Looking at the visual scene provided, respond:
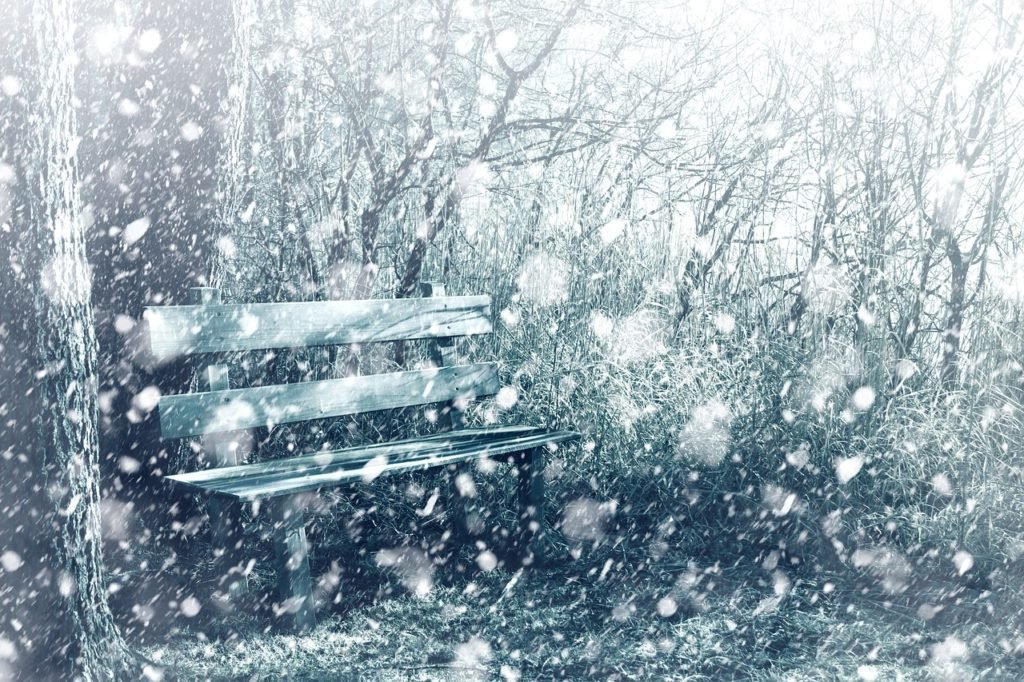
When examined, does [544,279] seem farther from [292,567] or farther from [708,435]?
[292,567]

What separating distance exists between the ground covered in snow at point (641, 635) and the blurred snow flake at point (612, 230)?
1624 millimetres

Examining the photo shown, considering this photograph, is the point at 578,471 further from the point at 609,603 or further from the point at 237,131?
the point at 237,131

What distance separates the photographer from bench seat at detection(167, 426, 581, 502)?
2.37m

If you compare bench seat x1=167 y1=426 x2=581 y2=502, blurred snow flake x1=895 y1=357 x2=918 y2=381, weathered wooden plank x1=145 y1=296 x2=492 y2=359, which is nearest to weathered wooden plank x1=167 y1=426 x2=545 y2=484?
bench seat x1=167 y1=426 x2=581 y2=502

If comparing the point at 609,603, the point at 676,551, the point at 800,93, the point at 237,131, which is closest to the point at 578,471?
the point at 676,551

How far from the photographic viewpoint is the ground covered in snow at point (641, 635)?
2402 millimetres

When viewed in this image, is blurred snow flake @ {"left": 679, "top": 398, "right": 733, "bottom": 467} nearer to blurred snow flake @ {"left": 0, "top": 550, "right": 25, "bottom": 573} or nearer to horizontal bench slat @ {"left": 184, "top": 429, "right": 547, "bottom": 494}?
horizontal bench slat @ {"left": 184, "top": 429, "right": 547, "bottom": 494}

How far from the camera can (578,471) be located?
3637 mm

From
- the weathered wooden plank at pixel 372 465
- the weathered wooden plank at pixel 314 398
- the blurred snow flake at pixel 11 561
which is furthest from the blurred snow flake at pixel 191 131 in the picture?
the blurred snow flake at pixel 11 561

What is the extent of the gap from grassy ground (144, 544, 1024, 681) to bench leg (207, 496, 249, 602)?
0.67 ft

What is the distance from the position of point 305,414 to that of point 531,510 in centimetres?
87

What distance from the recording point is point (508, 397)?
3879 mm

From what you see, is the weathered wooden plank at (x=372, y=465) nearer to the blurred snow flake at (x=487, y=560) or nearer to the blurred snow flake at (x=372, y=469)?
the blurred snow flake at (x=372, y=469)

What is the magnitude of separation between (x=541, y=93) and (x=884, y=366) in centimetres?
242
